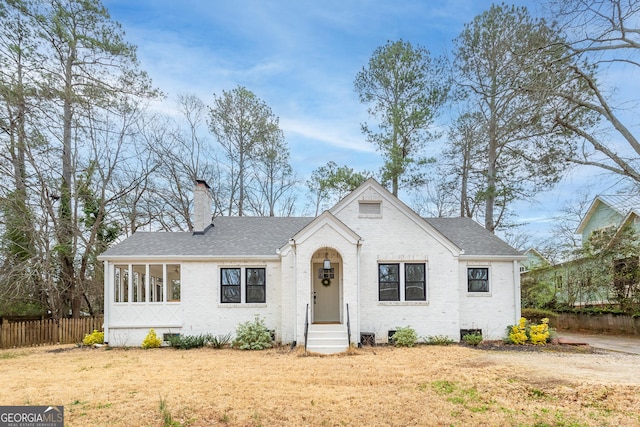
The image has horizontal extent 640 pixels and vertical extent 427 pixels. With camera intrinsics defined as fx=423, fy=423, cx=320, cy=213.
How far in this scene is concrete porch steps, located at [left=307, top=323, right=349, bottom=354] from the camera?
13797 mm

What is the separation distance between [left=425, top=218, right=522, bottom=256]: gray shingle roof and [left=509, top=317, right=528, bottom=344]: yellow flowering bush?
8.79 ft

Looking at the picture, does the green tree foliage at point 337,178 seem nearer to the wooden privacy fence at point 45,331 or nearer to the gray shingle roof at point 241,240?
the gray shingle roof at point 241,240

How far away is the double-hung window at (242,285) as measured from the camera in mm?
15984

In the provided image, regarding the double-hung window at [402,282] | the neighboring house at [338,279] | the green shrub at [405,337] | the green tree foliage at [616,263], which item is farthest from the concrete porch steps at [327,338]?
the green tree foliage at [616,263]

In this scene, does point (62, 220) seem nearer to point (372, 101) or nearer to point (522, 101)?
point (372, 101)

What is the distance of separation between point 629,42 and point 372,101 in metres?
14.0

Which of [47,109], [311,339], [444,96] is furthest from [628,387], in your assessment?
[47,109]


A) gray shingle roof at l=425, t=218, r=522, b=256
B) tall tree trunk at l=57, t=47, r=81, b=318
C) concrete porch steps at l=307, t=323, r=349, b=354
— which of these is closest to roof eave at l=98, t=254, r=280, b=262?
concrete porch steps at l=307, t=323, r=349, b=354

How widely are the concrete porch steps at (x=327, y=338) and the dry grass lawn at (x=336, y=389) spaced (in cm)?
83

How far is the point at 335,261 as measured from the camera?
650 inches

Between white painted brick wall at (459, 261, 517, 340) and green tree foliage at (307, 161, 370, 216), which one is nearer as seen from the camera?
white painted brick wall at (459, 261, 517, 340)

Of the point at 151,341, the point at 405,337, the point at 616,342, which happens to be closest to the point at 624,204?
the point at 616,342

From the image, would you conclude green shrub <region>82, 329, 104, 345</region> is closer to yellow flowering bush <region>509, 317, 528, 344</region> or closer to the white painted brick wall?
the white painted brick wall

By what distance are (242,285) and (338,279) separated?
3.72 metres
